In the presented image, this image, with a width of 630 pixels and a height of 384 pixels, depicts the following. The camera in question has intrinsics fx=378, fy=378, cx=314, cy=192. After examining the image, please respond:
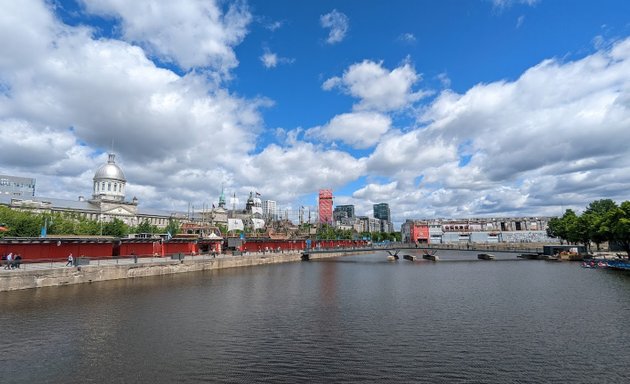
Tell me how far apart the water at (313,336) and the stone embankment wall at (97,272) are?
2.66 metres

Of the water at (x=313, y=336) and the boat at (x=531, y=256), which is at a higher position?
the boat at (x=531, y=256)

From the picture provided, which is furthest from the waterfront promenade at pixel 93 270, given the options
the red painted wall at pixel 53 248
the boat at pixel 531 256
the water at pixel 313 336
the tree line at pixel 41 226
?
the boat at pixel 531 256

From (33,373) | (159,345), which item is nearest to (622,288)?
(159,345)

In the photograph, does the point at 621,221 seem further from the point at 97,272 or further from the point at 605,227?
the point at 97,272

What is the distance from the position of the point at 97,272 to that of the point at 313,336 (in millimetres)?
44816

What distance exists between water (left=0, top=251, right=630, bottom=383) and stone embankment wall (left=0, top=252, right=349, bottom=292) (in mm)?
2663

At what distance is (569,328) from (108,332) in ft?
122

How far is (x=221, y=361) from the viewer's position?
76.5 feet

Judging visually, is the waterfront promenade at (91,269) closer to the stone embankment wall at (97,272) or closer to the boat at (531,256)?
the stone embankment wall at (97,272)

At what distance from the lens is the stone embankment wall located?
1876 inches

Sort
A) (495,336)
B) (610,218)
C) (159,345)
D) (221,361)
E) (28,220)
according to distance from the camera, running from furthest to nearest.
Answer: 1. (28,220)
2. (610,218)
3. (495,336)
4. (159,345)
5. (221,361)

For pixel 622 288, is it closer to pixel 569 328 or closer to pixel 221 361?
pixel 569 328

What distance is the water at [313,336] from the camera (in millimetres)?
21484

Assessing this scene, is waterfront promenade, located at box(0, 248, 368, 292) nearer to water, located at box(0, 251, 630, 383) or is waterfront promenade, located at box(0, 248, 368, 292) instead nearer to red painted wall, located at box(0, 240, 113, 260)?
red painted wall, located at box(0, 240, 113, 260)
